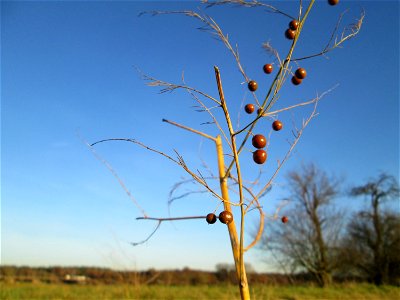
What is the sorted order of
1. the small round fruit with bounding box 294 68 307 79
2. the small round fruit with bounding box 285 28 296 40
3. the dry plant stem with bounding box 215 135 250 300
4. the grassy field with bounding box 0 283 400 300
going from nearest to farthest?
the dry plant stem with bounding box 215 135 250 300, the small round fruit with bounding box 285 28 296 40, the small round fruit with bounding box 294 68 307 79, the grassy field with bounding box 0 283 400 300

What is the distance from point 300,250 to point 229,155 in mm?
21216

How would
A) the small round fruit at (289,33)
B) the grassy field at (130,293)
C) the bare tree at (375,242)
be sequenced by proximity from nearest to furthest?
1. the small round fruit at (289,33)
2. the grassy field at (130,293)
3. the bare tree at (375,242)

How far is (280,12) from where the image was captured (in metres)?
1.20

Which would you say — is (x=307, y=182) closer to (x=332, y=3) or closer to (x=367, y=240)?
(x=367, y=240)

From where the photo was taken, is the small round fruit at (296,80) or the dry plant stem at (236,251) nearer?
the dry plant stem at (236,251)

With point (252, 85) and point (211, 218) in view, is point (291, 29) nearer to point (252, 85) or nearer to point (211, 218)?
point (252, 85)

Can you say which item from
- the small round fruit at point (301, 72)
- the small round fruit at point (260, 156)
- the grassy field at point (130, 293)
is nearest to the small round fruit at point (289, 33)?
the small round fruit at point (301, 72)

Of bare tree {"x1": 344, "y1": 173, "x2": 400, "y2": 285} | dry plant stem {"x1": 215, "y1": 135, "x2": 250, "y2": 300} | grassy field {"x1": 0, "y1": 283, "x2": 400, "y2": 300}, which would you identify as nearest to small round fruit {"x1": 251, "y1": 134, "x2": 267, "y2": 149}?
dry plant stem {"x1": 215, "y1": 135, "x2": 250, "y2": 300}

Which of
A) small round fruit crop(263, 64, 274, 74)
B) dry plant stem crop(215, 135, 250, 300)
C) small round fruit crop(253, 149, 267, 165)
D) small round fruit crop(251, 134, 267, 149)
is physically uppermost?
small round fruit crop(263, 64, 274, 74)

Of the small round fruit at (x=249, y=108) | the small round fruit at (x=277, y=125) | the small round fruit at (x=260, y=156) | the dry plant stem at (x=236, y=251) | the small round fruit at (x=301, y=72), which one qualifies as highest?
the small round fruit at (x=301, y=72)

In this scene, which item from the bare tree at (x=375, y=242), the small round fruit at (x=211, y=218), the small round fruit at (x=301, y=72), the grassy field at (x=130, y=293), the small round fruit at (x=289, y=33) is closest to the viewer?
the small round fruit at (x=211, y=218)

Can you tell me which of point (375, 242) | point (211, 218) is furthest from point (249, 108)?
point (375, 242)

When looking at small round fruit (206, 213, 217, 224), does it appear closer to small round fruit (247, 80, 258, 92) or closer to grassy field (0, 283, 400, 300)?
small round fruit (247, 80, 258, 92)

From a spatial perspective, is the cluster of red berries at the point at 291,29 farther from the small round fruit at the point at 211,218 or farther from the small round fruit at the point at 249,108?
the small round fruit at the point at 211,218
